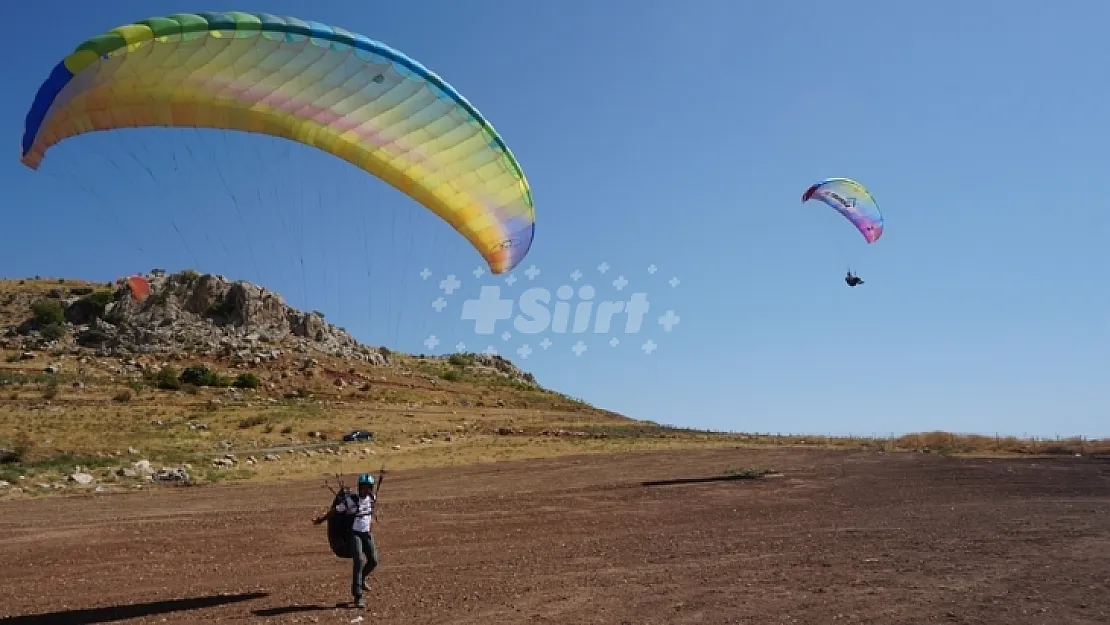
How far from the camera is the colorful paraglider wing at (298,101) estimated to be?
10188 millimetres

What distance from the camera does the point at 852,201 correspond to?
29.2 meters

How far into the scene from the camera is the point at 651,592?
344 inches

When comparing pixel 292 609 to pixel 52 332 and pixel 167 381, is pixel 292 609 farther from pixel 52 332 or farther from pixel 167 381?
pixel 52 332

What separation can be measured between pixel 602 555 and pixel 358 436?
979 inches

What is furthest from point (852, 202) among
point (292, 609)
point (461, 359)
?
point (461, 359)

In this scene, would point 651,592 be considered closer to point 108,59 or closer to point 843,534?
point 843,534

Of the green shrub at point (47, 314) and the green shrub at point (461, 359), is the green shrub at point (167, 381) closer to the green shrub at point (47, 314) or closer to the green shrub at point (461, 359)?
the green shrub at point (47, 314)

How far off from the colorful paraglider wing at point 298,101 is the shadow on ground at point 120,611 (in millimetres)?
6107

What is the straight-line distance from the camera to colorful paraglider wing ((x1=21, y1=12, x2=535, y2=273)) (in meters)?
10.2

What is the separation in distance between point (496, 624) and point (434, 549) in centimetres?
474

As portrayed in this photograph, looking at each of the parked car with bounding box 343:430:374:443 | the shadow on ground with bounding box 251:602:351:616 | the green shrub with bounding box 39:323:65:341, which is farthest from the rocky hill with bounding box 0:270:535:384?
the shadow on ground with bounding box 251:602:351:616

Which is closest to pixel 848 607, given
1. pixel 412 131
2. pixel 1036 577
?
pixel 1036 577

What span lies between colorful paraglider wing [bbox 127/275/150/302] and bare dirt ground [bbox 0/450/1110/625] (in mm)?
46225

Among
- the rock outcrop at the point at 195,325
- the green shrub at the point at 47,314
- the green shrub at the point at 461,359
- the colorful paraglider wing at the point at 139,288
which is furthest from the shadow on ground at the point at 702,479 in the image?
the green shrub at the point at 47,314
